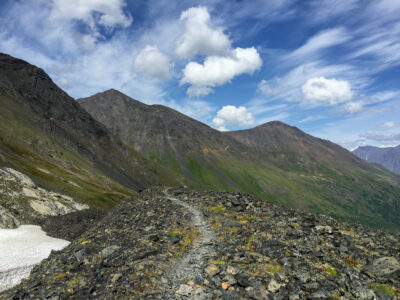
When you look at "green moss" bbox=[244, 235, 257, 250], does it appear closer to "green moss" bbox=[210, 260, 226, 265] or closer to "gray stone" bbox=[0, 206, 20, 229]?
"green moss" bbox=[210, 260, 226, 265]

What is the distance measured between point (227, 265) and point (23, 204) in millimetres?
54997

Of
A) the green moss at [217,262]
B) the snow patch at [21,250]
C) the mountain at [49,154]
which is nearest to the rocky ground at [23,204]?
the snow patch at [21,250]

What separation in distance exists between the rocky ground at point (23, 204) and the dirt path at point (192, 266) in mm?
40171

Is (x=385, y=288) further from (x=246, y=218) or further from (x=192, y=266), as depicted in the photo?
(x=246, y=218)

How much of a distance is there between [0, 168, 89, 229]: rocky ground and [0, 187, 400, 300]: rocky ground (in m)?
34.5

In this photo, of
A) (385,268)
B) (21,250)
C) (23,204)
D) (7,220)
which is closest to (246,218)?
(385,268)

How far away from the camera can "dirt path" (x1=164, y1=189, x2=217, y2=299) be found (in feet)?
42.1

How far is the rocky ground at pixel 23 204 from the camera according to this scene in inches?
1801

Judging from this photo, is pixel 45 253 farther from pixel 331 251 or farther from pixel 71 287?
pixel 331 251

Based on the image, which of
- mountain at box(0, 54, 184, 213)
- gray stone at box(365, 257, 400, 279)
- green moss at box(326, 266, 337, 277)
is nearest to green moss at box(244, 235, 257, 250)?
green moss at box(326, 266, 337, 277)

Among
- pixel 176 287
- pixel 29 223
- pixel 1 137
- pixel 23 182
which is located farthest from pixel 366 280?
pixel 1 137

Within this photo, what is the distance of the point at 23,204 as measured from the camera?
52250 millimetres

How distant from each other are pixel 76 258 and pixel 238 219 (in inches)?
653

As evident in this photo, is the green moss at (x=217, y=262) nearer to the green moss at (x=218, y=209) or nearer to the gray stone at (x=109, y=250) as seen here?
the gray stone at (x=109, y=250)
